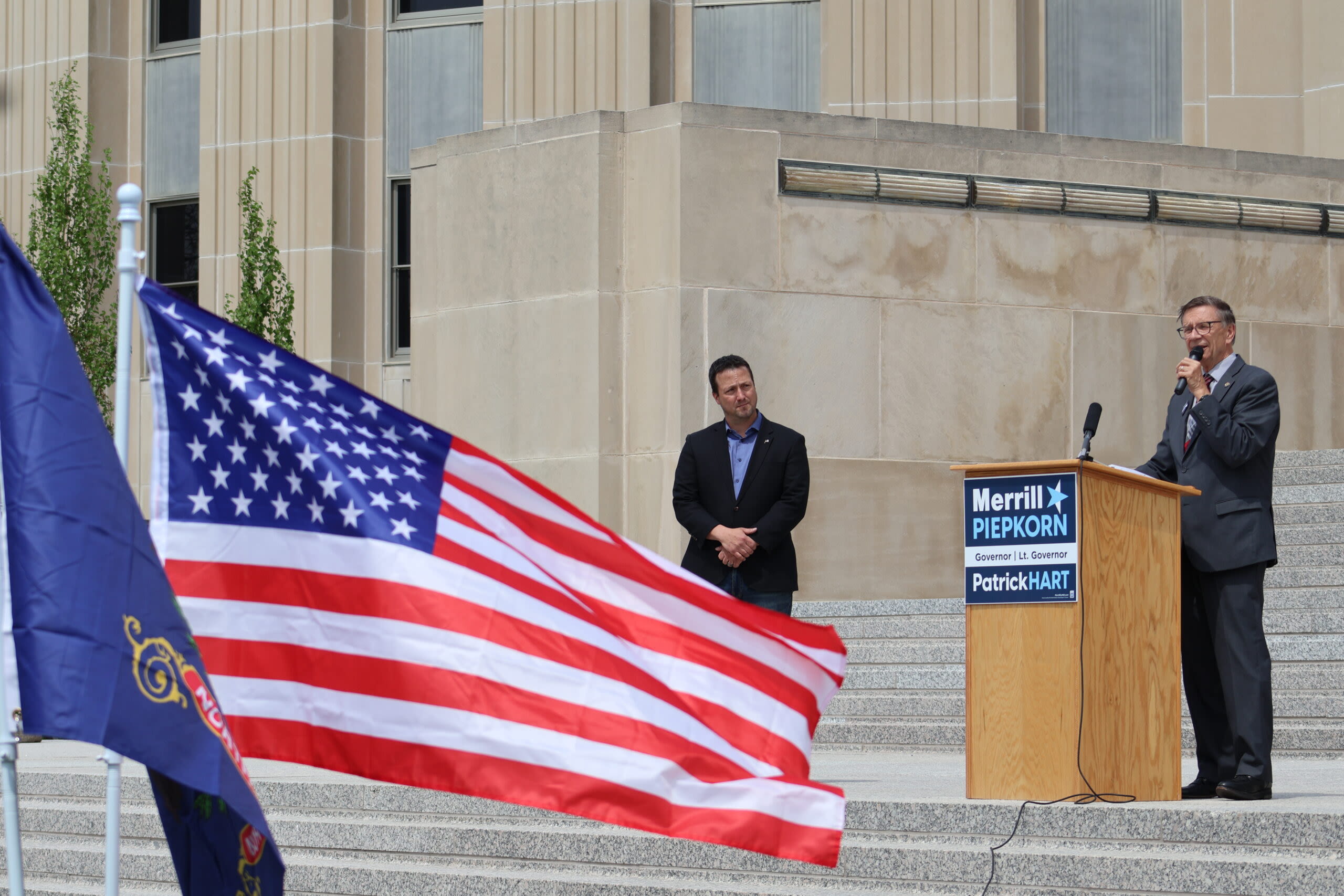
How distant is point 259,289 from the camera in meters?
21.1

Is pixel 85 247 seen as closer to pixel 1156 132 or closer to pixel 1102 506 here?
pixel 1156 132

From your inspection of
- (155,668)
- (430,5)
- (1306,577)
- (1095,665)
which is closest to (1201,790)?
(1095,665)

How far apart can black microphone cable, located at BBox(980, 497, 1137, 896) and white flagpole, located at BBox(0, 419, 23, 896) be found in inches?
Answer: 164

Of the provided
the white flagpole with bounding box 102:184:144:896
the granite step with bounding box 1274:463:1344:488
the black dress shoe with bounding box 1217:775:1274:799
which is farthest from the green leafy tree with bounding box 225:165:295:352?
the white flagpole with bounding box 102:184:144:896

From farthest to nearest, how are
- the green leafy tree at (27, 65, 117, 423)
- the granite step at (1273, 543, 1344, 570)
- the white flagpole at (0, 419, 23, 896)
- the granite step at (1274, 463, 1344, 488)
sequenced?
the green leafy tree at (27, 65, 117, 423) < the granite step at (1274, 463, 1344, 488) < the granite step at (1273, 543, 1344, 570) < the white flagpole at (0, 419, 23, 896)

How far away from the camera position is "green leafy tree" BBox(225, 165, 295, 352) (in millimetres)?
19906

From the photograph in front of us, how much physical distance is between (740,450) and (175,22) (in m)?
19.0

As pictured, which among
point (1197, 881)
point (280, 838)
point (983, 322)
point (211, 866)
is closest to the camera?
point (211, 866)

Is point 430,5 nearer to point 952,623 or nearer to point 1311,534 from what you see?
point 952,623

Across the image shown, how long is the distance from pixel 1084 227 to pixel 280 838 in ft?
29.2

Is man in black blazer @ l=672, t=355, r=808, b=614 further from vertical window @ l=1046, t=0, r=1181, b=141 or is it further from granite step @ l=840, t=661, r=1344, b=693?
vertical window @ l=1046, t=0, r=1181, b=141

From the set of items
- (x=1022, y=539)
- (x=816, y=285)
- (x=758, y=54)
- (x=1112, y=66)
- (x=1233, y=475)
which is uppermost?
(x=758, y=54)

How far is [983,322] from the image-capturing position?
15117mm

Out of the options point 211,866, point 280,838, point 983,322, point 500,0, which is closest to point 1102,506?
point 280,838
